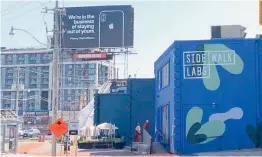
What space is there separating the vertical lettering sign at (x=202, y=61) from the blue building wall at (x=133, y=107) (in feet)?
47.1

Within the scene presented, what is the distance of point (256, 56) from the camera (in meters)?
25.9

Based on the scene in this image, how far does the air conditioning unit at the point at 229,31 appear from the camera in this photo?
30.8 m

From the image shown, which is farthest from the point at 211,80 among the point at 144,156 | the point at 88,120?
the point at 88,120

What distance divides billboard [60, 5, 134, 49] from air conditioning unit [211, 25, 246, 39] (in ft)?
103

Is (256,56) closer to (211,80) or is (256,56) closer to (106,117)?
(211,80)

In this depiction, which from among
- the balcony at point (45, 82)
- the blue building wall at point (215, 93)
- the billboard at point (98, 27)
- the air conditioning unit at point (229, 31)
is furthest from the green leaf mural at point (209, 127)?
the balcony at point (45, 82)

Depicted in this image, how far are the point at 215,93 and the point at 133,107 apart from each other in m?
15.8

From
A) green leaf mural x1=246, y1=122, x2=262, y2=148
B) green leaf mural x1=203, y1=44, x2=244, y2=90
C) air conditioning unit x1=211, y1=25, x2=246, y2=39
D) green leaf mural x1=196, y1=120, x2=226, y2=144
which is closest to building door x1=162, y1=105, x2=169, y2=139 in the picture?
green leaf mural x1=196, y1=120, x2=226, y2=144

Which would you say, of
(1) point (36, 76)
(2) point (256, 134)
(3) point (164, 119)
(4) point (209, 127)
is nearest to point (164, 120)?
(3) point (164, 119)

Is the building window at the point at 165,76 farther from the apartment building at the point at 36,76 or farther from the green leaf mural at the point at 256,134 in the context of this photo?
the apartment building at the point at 36,76

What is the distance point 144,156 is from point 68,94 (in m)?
114

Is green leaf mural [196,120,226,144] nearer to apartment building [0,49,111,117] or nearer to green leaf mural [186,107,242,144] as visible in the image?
green leaf mural [186,107,242,144]

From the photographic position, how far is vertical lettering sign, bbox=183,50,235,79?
26.0 meters

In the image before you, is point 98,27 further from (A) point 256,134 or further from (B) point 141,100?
(A) point 256,134
